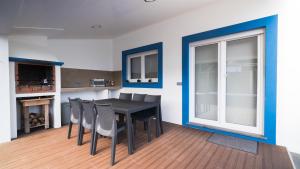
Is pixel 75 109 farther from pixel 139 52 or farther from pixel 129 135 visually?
pixel 139 52

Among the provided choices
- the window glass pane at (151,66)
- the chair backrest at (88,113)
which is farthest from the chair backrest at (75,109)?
the window glass pane at (151,66)

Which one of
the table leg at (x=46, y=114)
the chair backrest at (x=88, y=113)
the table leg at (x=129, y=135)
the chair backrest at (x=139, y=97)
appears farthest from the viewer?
the chair backrest at (x=139, y=97)

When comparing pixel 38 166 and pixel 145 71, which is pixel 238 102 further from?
pixel 38 166

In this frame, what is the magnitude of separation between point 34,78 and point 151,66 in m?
3.13

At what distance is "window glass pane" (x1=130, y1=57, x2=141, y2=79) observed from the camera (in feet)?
A: 16.3

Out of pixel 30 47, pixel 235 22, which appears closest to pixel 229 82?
pixel 235 22

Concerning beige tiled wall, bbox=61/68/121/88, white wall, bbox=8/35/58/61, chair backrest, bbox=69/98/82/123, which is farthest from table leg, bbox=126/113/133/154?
beige tiled wall, bbox=61/68/121/88

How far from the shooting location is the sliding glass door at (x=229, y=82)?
9.14 ft

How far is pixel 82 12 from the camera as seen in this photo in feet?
8.82

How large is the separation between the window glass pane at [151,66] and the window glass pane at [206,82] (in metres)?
1.33

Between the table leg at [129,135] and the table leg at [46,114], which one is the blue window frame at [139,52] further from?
the table leg at [46,114]

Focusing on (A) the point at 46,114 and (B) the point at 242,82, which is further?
(A) the point at 46,114

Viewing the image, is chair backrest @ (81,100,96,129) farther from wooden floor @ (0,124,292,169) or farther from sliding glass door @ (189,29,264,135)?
sliding glass door @ (189,29,264,135)

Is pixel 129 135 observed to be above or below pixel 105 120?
below
